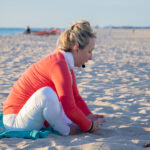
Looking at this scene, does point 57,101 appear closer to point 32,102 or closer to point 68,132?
point 32,102

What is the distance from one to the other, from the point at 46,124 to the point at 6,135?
1.32 ft

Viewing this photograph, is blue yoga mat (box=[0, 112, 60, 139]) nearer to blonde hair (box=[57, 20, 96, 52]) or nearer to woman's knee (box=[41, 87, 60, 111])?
woman's knee (box=[41, 87, 60, 111])

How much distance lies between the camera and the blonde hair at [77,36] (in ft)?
6.77

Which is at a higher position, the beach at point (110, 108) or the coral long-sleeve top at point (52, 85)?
the coral long-sleeve top at point (52, 85)

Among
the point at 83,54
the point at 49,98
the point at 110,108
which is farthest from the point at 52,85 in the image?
the point at 110,108

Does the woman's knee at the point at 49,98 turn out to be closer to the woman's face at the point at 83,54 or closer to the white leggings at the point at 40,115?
the white leggings at the point at 40,115

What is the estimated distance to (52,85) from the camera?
7.02ft

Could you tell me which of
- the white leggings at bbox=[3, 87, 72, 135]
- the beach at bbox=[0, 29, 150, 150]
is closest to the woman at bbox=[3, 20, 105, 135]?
the white leggings at bbox=[3, 87, 72, 135]

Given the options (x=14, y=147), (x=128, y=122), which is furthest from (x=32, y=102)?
(x=128, y=122)

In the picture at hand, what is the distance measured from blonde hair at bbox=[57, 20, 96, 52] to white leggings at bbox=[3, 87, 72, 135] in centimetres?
43

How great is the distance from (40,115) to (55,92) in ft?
0.77

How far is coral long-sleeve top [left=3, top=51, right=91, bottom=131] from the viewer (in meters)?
1.97

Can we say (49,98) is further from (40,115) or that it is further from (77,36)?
(77,36)

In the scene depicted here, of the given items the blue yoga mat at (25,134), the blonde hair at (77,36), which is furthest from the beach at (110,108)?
the blonde hair at (77,36)
